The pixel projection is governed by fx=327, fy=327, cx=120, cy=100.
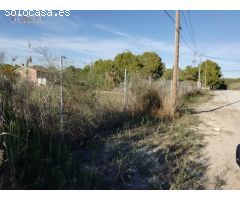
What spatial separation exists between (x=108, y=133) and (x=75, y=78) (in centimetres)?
189

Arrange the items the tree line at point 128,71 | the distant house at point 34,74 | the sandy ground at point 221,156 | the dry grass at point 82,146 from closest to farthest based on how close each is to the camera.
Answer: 1. the dry grass at point 82,146
2. the sandy ground at point 221,156
3. the distant house at point 34,74
4. the tree line at point 128,71

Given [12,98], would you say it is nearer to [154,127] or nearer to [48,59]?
[48,59]

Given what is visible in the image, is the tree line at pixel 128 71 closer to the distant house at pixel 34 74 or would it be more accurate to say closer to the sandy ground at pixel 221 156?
the distant house at pixel 34 74

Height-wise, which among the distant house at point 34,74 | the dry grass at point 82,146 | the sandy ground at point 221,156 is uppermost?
the distant house at point 34,74

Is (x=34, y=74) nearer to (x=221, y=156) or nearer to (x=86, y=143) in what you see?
(x=86, y=143)

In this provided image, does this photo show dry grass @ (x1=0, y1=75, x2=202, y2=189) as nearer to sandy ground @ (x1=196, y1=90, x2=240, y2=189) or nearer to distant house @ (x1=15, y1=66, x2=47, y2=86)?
distant house @ (x1=15, y1=66, x2=47, y2=86)

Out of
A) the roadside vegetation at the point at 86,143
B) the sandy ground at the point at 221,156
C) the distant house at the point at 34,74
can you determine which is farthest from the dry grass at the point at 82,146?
the sandy ground at the point at 221,156

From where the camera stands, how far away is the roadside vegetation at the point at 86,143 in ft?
14.6

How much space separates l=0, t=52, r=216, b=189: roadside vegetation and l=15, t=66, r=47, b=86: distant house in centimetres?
16

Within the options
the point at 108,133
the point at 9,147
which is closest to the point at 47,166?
the point at 9,147

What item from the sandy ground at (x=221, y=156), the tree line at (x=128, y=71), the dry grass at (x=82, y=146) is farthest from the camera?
the tree line at (x=128, y=71)

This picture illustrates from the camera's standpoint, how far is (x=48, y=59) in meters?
7.00

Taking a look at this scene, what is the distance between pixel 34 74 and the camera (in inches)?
253

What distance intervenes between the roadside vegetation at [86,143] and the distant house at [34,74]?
0.51 ft
